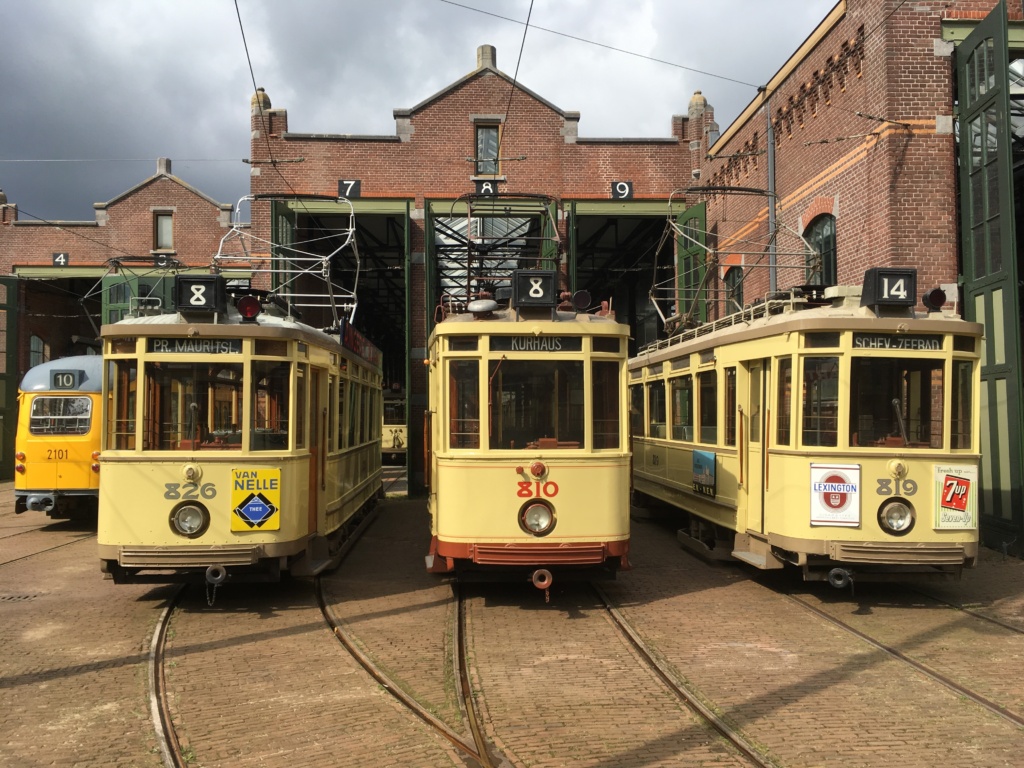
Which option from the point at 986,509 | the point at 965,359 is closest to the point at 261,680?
the point at 965,359

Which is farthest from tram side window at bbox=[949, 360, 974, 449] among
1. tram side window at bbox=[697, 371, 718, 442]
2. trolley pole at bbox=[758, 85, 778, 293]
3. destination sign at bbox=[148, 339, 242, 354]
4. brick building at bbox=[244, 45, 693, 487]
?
brick building at bbox=[244, 45, 693, 487]

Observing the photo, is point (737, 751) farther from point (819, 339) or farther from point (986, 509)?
point (986, 509)

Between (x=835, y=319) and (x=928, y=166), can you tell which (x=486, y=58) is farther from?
(x=835, y=319)

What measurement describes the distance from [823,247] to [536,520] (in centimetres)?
900

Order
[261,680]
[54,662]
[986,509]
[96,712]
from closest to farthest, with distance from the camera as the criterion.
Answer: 1. [96,712]
2. [261,680]
3. [54,662]
4. [986,509]

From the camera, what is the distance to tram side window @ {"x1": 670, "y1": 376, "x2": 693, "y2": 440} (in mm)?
10680

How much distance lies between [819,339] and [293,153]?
580 inches

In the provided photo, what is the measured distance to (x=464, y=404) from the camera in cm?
755

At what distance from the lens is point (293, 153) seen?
19406 millimetres

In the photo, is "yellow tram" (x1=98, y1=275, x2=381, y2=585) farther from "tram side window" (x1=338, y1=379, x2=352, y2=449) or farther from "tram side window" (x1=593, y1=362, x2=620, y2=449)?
"tram side window" (x1=593, y1=362, x2=620, y2=449)

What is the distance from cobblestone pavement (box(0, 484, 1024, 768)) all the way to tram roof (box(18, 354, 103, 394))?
15.3 feet

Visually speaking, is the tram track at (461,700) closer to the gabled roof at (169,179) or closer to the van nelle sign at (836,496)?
the van nelle sign at (836,496)

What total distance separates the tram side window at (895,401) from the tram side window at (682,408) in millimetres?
3144

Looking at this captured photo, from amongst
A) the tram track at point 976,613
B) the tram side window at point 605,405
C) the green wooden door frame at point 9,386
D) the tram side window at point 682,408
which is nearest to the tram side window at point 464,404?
the tram side window at point 605,405
